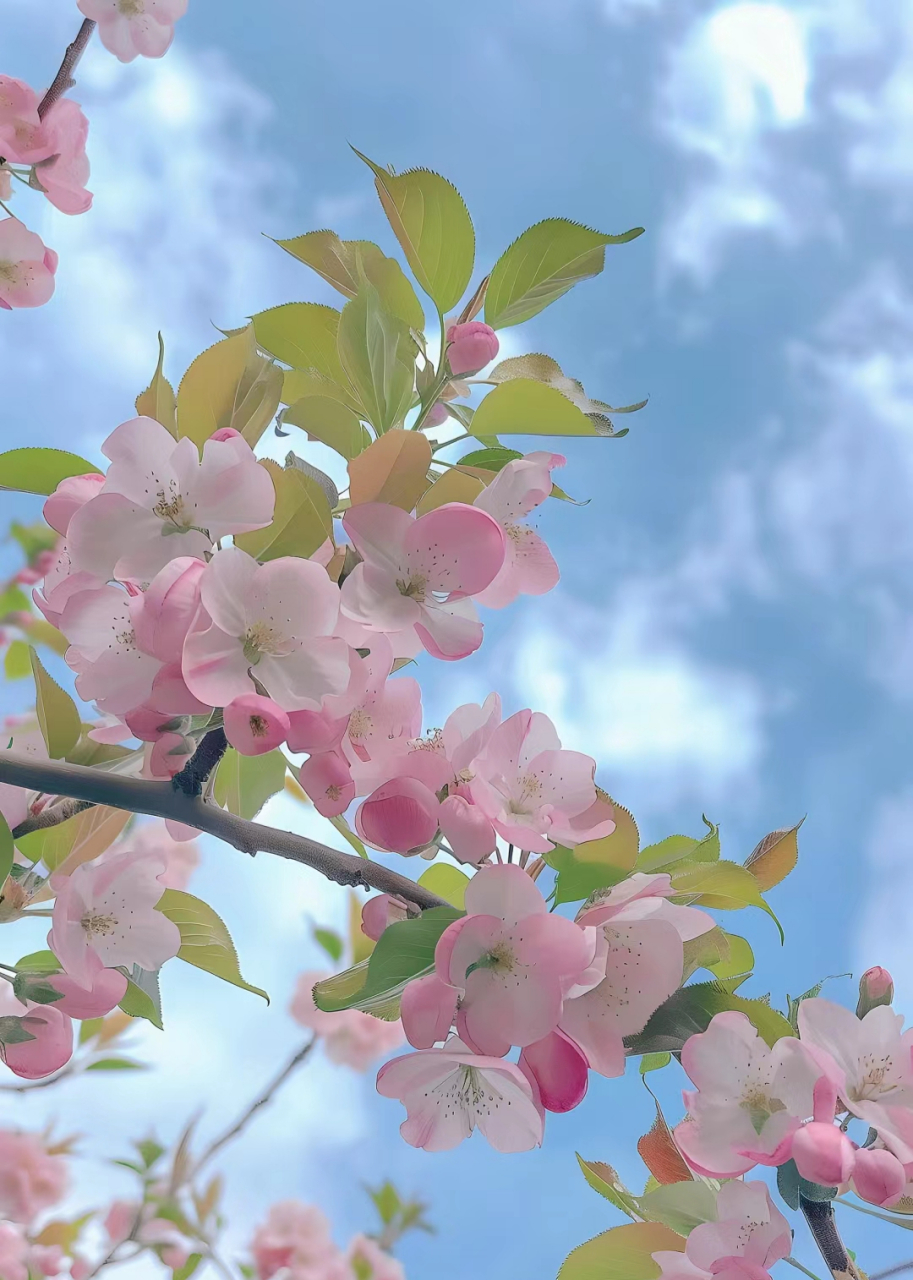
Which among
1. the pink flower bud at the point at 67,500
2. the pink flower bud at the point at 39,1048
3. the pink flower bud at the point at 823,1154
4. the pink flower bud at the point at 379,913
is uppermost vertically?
the pink flower bud at the point at 67,500

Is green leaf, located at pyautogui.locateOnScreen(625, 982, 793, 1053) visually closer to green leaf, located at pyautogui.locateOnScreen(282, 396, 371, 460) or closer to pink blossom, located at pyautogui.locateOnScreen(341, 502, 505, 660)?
pink blossom, located at pyautogui.locateOnScreen(341, 502, 505, 660)

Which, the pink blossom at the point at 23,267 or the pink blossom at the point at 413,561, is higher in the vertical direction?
the pink blossom at the point at 23,267

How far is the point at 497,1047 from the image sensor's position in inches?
21.0

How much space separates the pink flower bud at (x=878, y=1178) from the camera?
0.55 m

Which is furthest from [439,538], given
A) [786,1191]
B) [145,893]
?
[786,1191]

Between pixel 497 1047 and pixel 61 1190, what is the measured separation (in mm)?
1840

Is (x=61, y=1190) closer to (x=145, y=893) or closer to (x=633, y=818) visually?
(x=145, y=893)

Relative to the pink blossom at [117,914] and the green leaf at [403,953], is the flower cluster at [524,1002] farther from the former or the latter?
the pink blossom at [117,914]

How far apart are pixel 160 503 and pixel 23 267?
1.11m

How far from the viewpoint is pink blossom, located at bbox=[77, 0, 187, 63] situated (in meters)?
1.68

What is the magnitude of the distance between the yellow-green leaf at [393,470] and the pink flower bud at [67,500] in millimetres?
175

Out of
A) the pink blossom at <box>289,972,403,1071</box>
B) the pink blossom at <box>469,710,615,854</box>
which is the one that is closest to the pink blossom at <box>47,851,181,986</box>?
the pink blossom at <box>469,710,615,854</box>

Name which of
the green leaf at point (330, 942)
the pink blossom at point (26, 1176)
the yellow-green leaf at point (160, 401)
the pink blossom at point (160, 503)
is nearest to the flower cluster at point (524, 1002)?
the pink blossom at point (160, 503)

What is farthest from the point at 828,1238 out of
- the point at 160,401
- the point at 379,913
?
the point at 160,401
